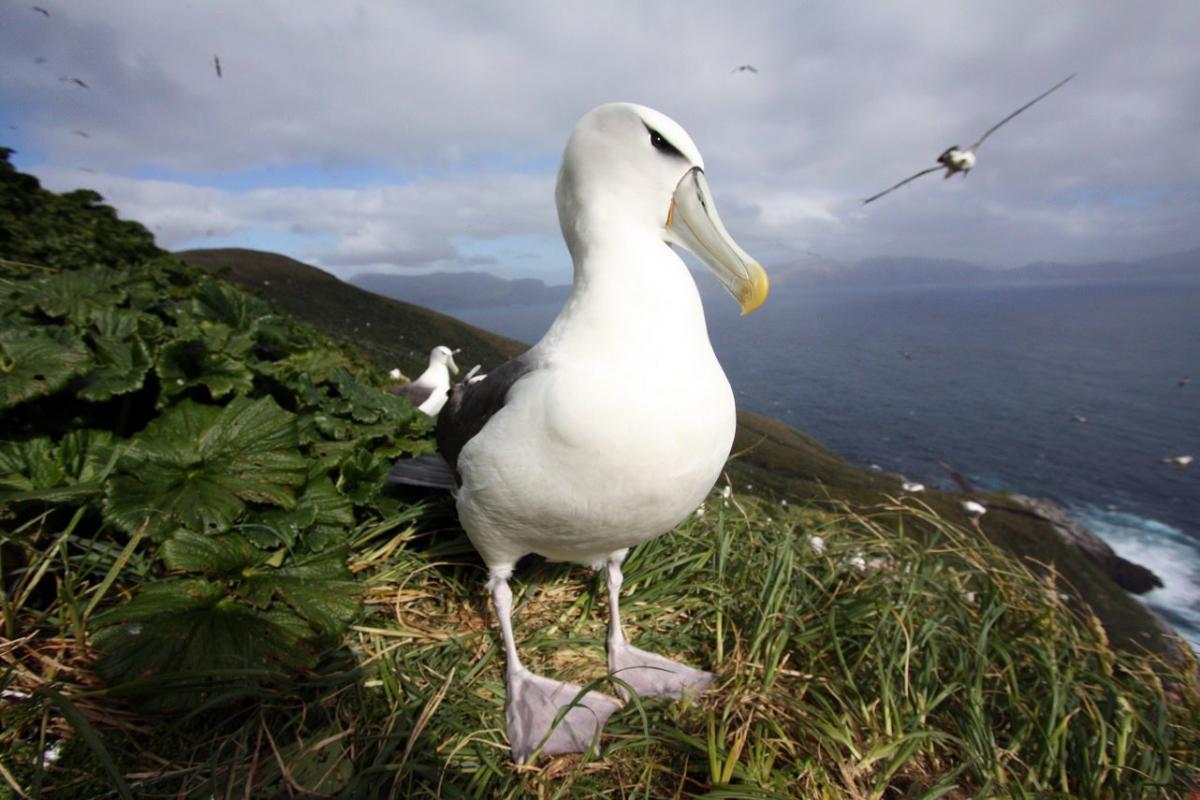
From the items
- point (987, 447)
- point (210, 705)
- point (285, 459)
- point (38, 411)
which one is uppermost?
point (38, 411)

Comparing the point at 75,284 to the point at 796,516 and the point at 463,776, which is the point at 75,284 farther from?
the point at 796,516

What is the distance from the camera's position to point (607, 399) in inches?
83.0

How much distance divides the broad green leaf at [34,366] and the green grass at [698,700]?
71 cm

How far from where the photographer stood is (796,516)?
440 cm

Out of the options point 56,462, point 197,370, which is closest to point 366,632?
point 56,462

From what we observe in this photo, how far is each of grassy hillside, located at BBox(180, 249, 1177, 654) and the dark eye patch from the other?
1156cm

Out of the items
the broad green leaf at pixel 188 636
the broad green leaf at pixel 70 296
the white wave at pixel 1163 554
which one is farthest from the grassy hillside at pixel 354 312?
the white wave at pixel 1163 554

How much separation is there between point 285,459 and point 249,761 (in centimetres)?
124

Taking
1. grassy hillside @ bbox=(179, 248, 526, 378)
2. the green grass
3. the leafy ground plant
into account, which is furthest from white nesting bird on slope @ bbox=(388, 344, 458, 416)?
grassy hillside @ bbox=(179, 248, 526, 378)

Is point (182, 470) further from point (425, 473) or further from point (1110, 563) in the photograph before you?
point (1110, 563)

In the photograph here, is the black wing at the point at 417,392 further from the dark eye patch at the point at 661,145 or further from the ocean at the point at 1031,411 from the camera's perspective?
the dark eye patch at the point at 661,145

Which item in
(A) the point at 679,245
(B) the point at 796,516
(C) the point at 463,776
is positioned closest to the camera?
(C) the point at 463,776

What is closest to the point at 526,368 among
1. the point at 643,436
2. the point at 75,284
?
the point at 643,436

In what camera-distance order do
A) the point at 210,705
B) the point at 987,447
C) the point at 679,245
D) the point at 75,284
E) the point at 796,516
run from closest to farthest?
the point at 210,705 → the point at 679,245 → the point at 75,284 → the point at 796,516 → the point at 987,447
